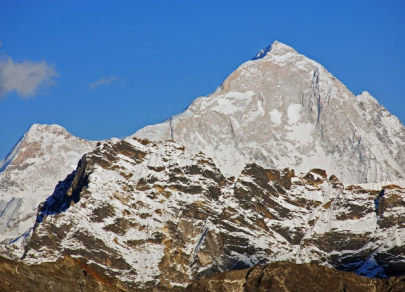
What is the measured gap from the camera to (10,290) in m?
198
